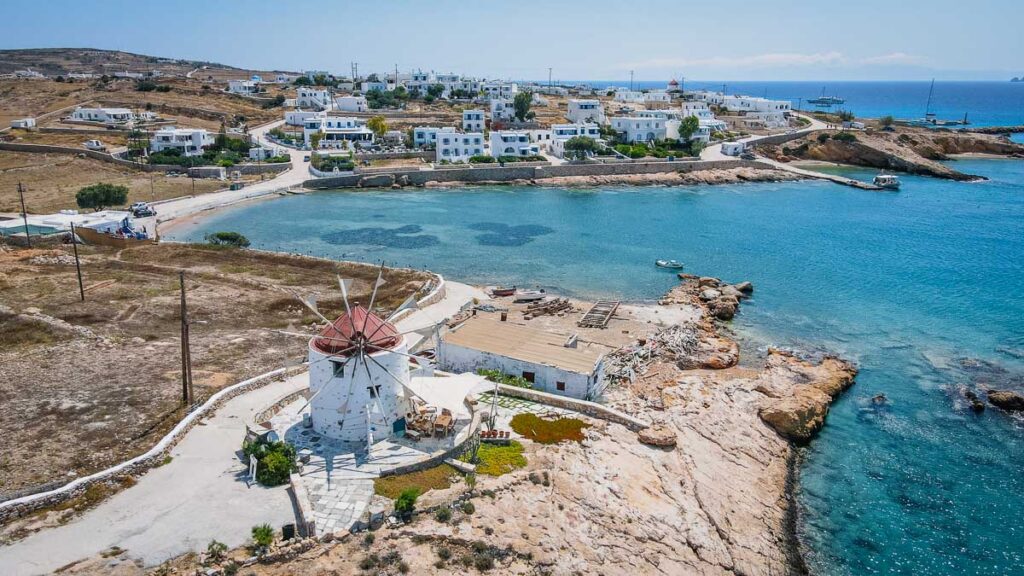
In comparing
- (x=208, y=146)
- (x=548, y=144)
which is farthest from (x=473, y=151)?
(x=208, y=146)

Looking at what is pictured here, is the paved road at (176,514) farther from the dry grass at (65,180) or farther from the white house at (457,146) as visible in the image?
the white house at (457,146)

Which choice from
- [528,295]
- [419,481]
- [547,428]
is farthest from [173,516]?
[528,295]

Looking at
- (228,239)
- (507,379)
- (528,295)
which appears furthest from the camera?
(228,239)

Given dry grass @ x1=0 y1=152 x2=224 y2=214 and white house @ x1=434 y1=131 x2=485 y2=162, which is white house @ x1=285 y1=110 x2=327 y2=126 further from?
dry grass @ x1=0 y1=152 x2=224 y2=214

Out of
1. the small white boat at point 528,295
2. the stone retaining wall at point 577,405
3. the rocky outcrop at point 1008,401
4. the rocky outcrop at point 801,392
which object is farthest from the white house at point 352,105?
the rocky outcrop at point 1008,401

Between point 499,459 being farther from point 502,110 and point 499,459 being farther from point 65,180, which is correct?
point 502,110

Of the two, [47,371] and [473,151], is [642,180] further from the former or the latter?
[47,371]
